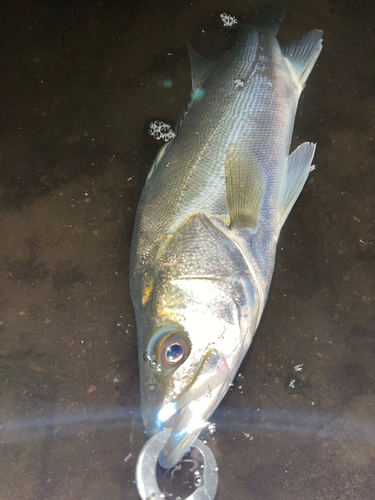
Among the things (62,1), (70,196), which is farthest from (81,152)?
(62,1)

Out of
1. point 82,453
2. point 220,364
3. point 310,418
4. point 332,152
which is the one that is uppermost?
point 332,152

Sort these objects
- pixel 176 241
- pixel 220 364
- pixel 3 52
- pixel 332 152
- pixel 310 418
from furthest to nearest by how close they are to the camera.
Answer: pixel 3 52
pixel 332 152
pixel 310 418
pixel 176 241
pixel 220 364

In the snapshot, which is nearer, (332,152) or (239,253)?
(239,253)

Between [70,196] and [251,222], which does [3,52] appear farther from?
[251,222]

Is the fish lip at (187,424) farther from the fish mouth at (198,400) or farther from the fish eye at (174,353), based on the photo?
the fish eye at (174,353)

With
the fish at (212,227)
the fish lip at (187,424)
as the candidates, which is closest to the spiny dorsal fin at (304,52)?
the fish at (212,227)
